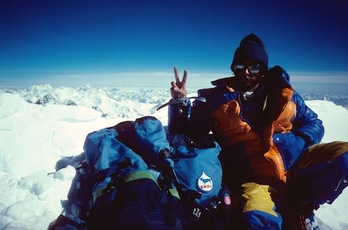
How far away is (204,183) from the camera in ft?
8.66

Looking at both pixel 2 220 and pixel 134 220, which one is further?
pixel 2 220

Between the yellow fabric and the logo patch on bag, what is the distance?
392mm

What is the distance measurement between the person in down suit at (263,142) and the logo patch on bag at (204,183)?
0.32m

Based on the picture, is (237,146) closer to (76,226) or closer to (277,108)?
(277,108)

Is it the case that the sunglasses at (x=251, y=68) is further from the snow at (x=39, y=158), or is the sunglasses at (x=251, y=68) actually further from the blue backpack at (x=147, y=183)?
the snow at (x=39, y=158)

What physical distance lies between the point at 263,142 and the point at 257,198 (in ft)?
2.63

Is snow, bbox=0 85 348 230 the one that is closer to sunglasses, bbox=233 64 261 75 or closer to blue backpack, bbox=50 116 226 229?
blue backpack, bbox=50 116 226 229

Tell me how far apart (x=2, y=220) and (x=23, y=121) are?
242cm

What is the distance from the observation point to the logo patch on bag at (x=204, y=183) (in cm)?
261

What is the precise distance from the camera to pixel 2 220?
2.18 meters

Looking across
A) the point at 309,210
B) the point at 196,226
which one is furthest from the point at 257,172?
the point at 196,226

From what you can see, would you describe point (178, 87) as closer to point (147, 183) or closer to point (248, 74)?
point (248, 74)

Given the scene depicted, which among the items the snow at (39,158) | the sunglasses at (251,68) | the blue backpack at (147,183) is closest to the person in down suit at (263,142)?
the sunglasses at (251,68)

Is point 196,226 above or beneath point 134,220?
beneath
